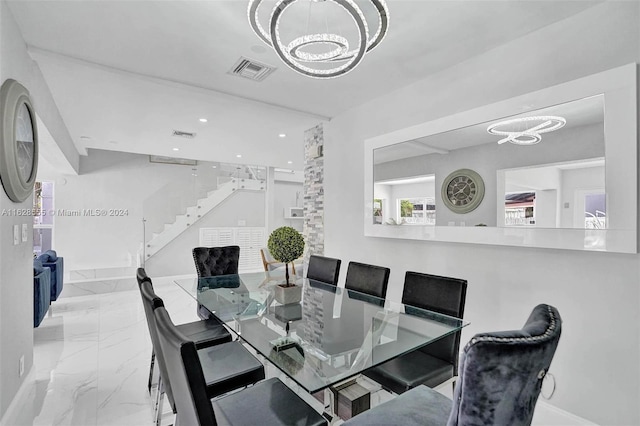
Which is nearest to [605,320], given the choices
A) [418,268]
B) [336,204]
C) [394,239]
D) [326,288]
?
[418,268]

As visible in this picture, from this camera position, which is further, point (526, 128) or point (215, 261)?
point (215, 261)

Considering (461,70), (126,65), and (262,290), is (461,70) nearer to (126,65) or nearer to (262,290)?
(262,290)

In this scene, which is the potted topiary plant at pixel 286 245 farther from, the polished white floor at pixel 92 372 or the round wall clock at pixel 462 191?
the round wall clock at pixel 462 191

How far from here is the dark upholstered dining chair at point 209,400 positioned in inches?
38.3

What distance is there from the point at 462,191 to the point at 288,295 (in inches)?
64.0

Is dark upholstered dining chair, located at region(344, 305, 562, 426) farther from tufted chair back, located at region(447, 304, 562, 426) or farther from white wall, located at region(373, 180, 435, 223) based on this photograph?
white wall, located at region(373, 180, 435, 223)

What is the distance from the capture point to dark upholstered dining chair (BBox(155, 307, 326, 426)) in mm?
974

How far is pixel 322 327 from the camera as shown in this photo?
1857mm

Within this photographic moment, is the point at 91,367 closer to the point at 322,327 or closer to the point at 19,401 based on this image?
the point at 19,401

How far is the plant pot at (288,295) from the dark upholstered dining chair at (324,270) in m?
0.67

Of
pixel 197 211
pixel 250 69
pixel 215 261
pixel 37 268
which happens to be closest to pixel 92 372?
pixel 215 261

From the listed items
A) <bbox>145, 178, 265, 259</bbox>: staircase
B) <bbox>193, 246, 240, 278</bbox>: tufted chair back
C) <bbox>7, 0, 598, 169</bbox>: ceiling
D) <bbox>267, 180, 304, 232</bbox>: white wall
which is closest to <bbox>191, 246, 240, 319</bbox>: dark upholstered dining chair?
<bbox>193, 246, 240, 278</bbox>: tufted chair back

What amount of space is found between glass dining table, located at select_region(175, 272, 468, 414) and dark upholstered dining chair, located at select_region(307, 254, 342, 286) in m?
0.22

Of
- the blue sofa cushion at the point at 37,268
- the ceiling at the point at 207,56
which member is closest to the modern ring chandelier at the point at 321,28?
the ceiling at the point at 207,56
